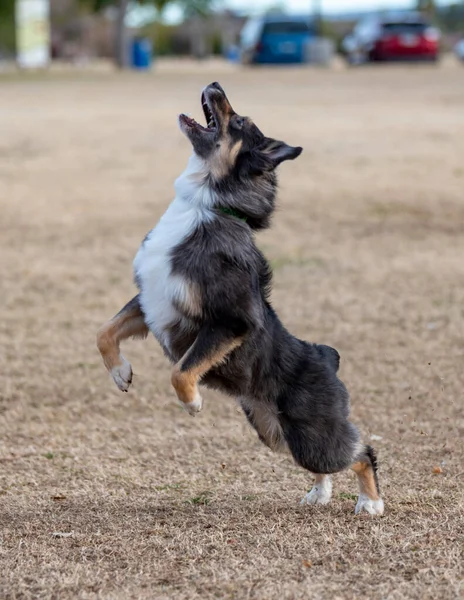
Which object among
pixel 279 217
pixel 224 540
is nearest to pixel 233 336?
pixel 224 540

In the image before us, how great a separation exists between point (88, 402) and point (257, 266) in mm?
2459

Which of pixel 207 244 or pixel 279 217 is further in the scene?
pixel 279 217

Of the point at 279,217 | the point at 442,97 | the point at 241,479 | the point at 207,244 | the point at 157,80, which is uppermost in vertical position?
the point at 207,244

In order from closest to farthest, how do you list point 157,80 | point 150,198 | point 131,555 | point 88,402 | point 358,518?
1. point 131,555
2. point 358,518
3. point 88,402
4. point 150,198
5. point 157,80

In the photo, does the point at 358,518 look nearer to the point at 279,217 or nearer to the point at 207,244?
the point at 207,244

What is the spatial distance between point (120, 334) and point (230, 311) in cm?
58

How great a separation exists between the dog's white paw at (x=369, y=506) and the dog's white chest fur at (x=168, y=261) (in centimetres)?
116

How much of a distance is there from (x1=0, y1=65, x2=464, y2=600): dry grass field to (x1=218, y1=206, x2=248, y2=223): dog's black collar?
1342 mm

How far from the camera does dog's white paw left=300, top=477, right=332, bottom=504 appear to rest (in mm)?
4688

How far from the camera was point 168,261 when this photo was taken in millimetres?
4215

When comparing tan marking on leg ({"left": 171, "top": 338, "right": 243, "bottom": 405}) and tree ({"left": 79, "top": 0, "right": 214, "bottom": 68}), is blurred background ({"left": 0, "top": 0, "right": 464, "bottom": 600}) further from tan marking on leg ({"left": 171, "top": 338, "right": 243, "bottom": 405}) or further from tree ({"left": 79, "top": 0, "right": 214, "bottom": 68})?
tree ({"left": 79, "top": 0, "right": 214, "bottom": 68})

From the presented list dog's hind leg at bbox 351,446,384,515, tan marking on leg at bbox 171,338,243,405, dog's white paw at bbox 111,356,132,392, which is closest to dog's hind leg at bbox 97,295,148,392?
dog's white paw at bbox 111,356,132,392

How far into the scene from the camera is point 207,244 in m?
4.23

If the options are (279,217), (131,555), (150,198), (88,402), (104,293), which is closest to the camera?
(131,555)
